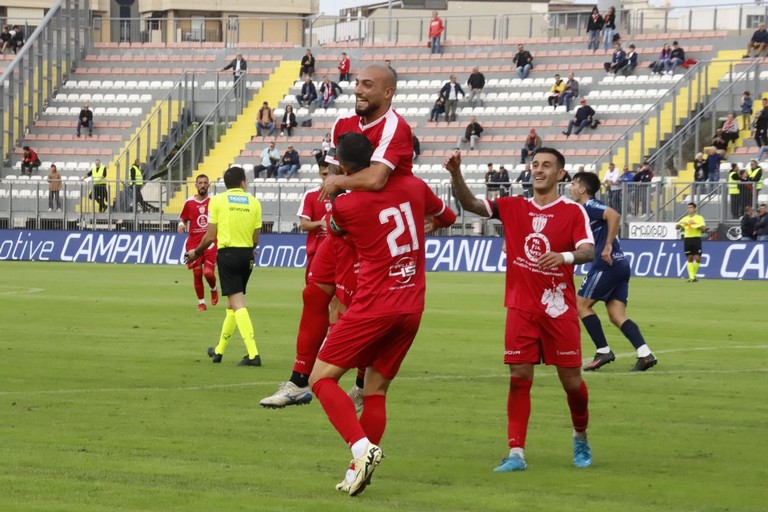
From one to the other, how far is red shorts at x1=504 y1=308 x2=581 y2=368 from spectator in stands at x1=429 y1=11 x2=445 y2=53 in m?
45.2

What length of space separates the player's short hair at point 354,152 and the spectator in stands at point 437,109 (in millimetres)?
41050

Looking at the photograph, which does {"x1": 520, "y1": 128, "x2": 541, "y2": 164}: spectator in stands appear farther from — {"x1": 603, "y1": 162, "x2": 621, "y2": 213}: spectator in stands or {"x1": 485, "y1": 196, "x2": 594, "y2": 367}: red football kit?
{"x1": 485, "y1": 196, "x2": 594, "y2": 367}: red football kit

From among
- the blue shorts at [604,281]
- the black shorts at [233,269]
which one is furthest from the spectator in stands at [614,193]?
the black shorts at [233,269]

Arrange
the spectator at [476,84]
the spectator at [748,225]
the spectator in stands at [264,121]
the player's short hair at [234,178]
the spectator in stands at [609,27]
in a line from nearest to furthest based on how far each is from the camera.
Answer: the player's short hair at [234,178], the spectator at [748,225], the spectator at [476,84], the spectator in stands at [609,27], the spectator in stands at [264,121]

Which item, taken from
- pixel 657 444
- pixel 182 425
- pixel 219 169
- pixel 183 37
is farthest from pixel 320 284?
pixel 183 37

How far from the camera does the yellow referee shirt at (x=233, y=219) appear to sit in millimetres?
15820

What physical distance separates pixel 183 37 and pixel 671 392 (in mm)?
48286

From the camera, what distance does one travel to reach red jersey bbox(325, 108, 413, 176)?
8758 mm

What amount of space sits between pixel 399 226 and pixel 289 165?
1538 inches

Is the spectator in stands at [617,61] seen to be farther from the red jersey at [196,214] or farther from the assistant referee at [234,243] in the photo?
the assistant referee at [234,243]


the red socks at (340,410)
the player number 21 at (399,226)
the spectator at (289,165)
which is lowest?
the spectator at (289,165)

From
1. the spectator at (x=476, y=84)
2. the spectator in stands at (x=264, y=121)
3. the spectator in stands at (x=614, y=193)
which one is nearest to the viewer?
the spectator in stands at (x=614, y=193)

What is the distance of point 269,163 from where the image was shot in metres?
47.8

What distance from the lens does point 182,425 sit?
11023 millimetres
